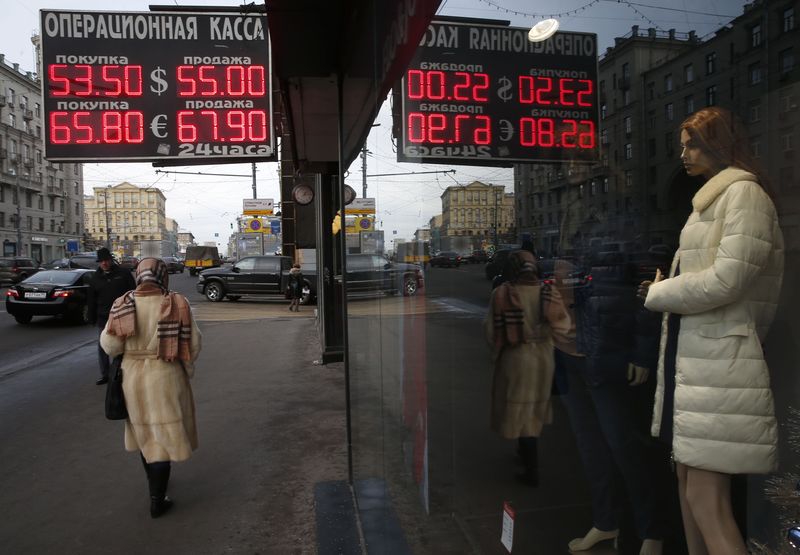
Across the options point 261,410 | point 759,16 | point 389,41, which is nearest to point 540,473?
point 759,16

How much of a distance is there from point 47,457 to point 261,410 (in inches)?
83.8

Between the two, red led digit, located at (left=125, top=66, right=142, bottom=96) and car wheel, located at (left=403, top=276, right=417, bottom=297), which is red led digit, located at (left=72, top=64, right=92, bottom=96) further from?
car wheel, located at (left=403, top=276, right=417, bottom=297)

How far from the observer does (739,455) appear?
1.12 metres

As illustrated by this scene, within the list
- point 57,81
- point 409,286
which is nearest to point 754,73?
point 409,286

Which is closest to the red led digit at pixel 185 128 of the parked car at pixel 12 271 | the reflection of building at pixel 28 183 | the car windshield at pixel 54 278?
the car windshield at pixel 54 278

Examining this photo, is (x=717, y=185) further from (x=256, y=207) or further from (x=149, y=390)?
(x=256, y=207)

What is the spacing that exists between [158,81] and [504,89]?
8.03m

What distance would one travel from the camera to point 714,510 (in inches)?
45.6

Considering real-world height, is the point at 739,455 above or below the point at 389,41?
below

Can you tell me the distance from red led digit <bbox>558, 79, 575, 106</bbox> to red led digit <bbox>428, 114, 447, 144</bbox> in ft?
1.60

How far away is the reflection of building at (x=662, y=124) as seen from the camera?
89cm

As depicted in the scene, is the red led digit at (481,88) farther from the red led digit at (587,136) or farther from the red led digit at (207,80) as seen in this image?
the red led digit at (207,80)

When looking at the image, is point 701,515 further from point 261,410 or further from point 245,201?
point 245,201

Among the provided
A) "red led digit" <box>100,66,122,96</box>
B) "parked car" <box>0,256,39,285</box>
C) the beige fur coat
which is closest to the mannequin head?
the beige fur coat
